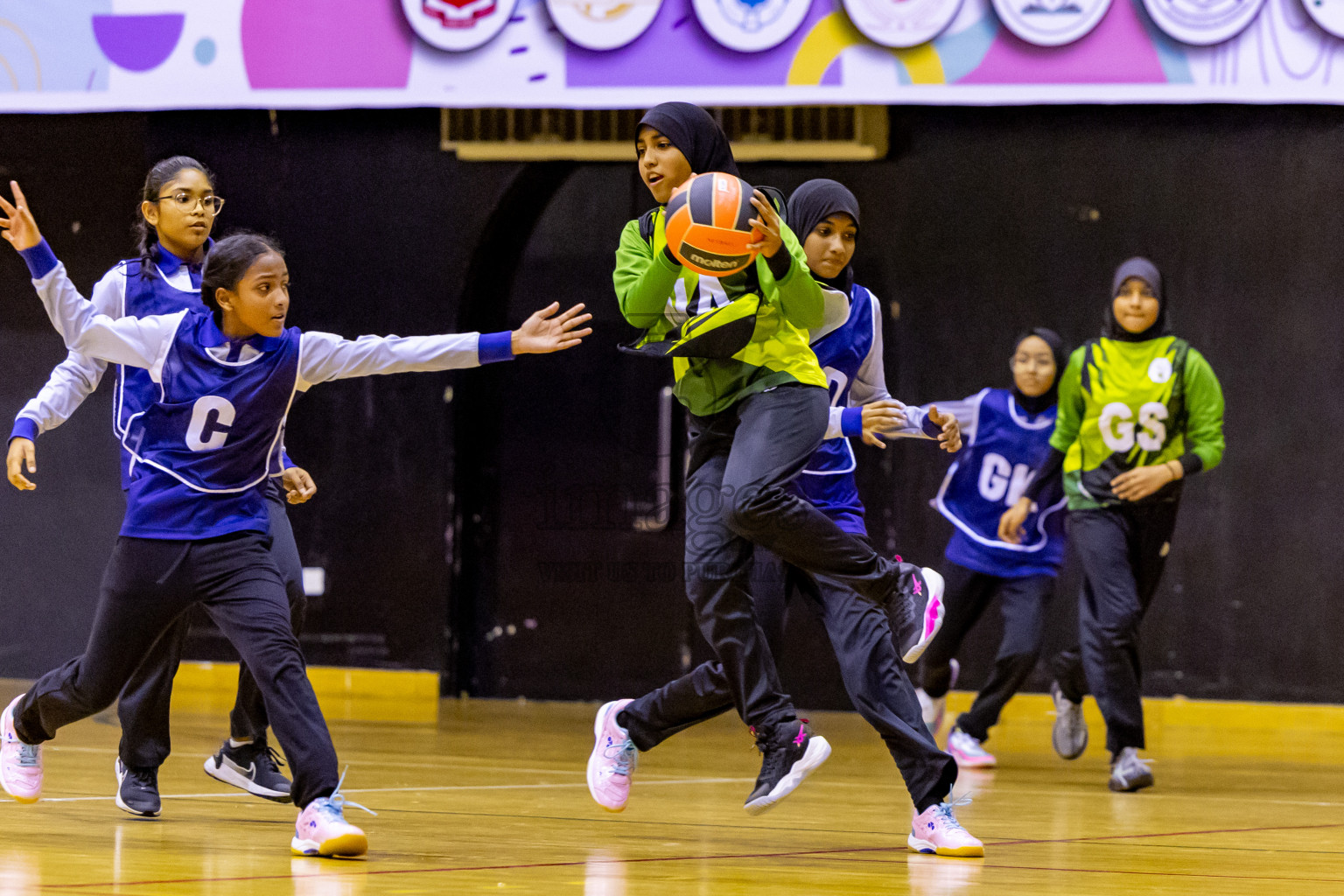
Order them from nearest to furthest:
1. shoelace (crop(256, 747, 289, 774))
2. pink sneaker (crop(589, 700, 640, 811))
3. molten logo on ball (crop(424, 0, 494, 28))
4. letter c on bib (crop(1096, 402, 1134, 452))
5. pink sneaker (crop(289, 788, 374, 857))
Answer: pink sneaker (crop(289, 788, 374, 857)) < pink sneaker (crop(589, 700, 640, 811)) < shoelace (crop(256, 747, 289, 774)) < letter c on bib (crop(1096, 402, 1134, 452)) < molten logo on ball (crop(424, 0, 494, 28))

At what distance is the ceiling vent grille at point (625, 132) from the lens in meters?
8.27

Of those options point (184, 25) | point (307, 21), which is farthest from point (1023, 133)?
point (184, 25)

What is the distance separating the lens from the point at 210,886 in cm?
307

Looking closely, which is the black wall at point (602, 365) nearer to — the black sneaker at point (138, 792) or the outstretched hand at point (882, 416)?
the black sneaker at point (138, 792)

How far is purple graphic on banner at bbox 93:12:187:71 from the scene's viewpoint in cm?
752

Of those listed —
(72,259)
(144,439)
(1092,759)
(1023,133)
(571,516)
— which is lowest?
(1092,759)

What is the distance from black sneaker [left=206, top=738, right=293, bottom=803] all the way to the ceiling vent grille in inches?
178

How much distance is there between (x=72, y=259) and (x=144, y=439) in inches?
219

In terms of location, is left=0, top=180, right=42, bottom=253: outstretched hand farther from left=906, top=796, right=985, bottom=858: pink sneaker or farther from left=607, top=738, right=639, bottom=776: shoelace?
left=906, top=796, right=985, bottom=858: pink sneaker

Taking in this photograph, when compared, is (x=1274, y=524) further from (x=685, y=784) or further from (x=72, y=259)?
(x=72, y=259)

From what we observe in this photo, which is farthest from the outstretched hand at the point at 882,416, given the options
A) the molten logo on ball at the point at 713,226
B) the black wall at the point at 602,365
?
the black wall at the point at 602,365

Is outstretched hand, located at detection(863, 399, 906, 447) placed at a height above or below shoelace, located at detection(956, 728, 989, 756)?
above

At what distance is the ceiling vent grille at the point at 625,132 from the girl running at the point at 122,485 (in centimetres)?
388

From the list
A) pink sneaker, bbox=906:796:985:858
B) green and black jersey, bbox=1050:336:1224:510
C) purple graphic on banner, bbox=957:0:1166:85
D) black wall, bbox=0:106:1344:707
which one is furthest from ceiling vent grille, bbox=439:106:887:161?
pink sneaker, bbox=906:796:985:858
